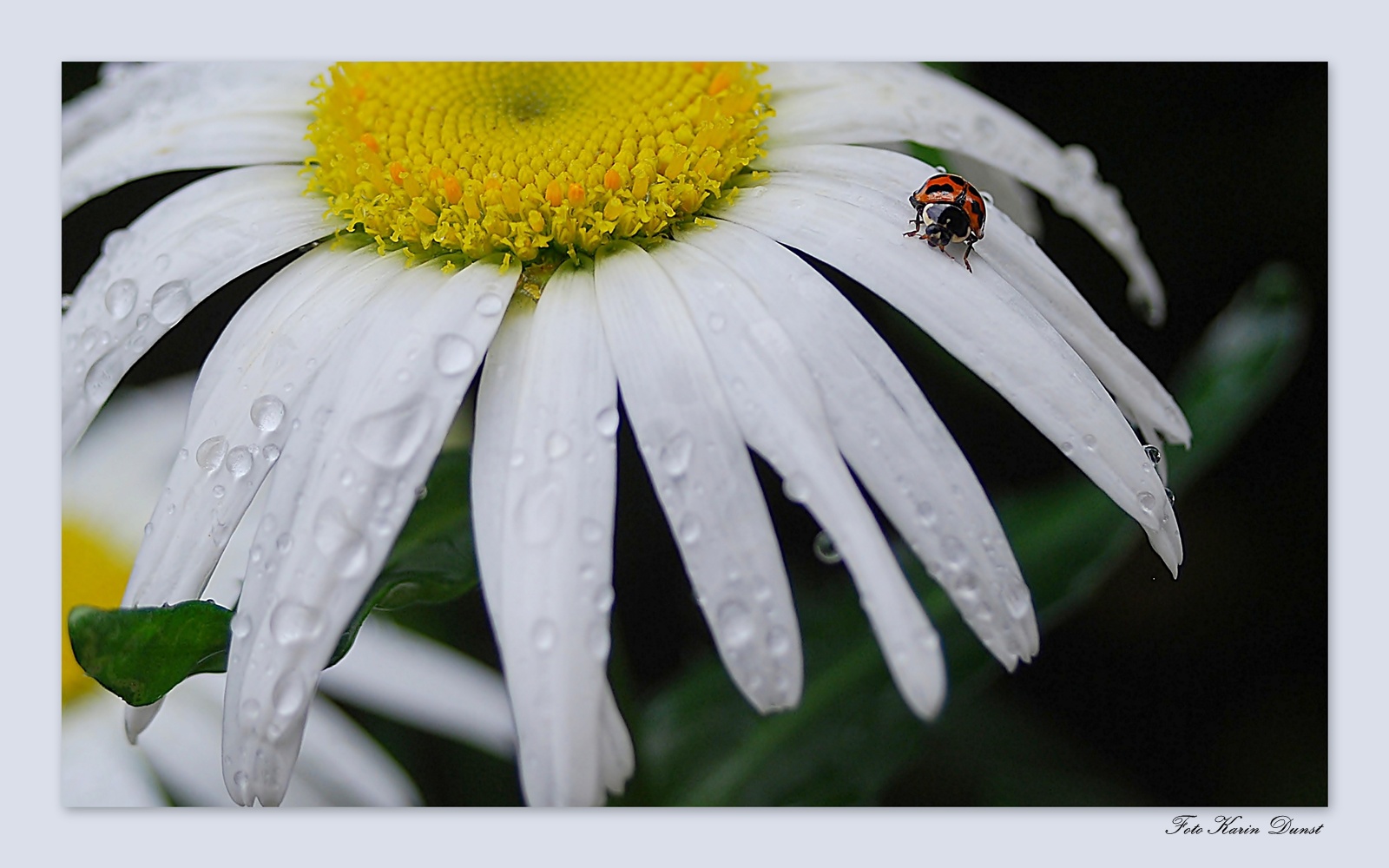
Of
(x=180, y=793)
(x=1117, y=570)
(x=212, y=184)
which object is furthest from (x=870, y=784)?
(x=212, y=184)

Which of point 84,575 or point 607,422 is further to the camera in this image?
point 84,575

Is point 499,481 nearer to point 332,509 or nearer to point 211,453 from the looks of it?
point 332,509

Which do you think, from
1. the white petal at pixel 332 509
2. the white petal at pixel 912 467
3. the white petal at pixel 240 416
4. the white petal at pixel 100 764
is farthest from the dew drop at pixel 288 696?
the white petal at pixel 100 764

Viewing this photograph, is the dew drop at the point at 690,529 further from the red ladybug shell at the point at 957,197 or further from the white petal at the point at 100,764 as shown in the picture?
the white petal at the point at 100,764

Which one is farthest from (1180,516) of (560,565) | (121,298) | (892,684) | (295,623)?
(121,298)

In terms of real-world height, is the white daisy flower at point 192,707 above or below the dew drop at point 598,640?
below

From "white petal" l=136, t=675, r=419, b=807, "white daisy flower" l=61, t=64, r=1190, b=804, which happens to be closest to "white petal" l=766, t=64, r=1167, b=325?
"white daisy flower" l=61, t=64, r=1190, b=804
